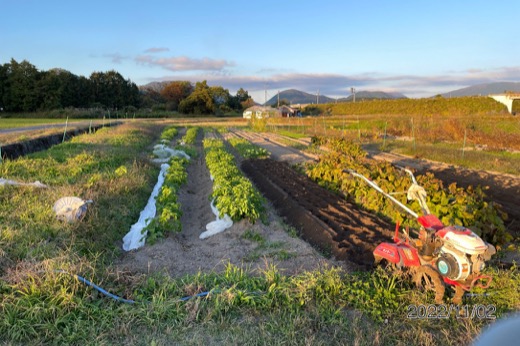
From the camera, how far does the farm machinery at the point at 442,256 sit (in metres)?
3.79

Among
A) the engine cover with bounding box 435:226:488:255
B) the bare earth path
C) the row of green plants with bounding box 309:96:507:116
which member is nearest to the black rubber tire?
the engine cover with bounding box 435:226:488:255

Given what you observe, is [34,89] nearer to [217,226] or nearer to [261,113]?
[261,113]

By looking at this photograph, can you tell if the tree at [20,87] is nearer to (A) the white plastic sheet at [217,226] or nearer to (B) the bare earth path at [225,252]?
(B) the bare earth path at [225,252]

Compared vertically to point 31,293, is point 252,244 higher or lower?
lower

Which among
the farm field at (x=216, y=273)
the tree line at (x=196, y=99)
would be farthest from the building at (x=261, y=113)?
the farm field at (x=216, y=273)

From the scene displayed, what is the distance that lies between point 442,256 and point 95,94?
2785 inches

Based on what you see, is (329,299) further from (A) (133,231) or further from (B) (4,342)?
(A) (133,231)

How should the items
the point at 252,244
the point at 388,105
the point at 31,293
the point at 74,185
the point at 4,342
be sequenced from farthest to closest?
the point at 388,105, the point at 74,185, the point at 252,244, the point at 31,293, the point at 4,342

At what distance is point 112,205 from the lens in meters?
7.73

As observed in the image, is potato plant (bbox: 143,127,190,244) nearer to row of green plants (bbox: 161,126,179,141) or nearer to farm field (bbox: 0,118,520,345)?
farm field (bbox: 0,118,520,345)

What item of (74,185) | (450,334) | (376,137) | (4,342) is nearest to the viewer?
(4,342)

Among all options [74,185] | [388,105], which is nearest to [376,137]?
[74,185]

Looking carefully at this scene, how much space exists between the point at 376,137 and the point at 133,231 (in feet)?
63.8
